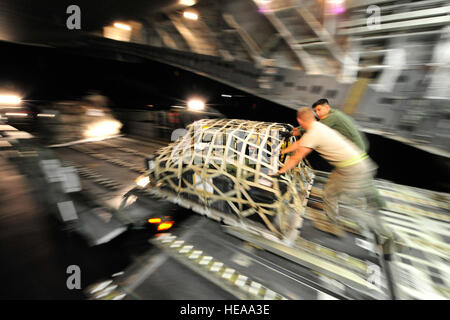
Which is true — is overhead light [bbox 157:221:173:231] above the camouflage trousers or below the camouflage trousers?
below

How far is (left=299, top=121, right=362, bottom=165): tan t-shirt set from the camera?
2557 mm

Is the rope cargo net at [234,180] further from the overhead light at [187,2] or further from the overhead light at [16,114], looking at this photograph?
the overhead light at [16,114]

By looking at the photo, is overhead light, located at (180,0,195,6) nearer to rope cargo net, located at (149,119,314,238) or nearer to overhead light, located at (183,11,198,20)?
overhead light, located at (183,11,198,20)

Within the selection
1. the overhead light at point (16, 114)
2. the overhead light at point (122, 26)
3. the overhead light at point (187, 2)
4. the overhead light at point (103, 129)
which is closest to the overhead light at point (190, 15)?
the overhead light at point (187, 2)

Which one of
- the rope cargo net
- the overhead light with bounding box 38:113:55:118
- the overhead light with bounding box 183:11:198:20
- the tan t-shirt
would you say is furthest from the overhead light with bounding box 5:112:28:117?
the tan t-shirt

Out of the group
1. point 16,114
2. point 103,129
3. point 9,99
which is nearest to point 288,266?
point 103,129

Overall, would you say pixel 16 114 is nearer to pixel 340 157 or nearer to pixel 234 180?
pixel 234 180

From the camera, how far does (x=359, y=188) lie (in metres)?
2.74

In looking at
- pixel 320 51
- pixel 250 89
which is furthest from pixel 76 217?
pixel 320 51

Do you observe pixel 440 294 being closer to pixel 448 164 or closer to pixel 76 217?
pixel 448 164

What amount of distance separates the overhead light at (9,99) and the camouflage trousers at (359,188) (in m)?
17.5

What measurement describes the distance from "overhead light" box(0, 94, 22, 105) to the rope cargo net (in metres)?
14.6

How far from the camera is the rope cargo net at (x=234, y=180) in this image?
283cm
